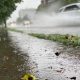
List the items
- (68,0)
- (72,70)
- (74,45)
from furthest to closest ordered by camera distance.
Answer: (68,0), (74,45), (72,70)

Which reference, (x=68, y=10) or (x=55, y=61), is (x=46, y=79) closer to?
(x=55, y=61)

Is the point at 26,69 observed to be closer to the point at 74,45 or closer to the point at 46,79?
the point at 46,79

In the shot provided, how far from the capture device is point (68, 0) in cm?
5491

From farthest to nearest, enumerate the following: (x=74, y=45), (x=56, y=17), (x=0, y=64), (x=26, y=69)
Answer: (x=56, y=17) < (x=74, y=45) < (x=0, y=64) < (x=26, y=69)

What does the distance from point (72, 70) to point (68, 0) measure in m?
49.6

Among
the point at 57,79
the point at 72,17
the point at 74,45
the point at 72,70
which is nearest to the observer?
the point at 57,79

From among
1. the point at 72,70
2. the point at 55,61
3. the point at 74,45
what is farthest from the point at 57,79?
the point at 74,45

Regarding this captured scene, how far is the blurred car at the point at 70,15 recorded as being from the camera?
24.4 metres

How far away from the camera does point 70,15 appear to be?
2500 centimetres

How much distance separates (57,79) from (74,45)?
4.79 metres

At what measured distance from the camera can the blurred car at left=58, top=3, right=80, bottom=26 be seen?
2436cm

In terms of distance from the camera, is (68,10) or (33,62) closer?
(33,62)

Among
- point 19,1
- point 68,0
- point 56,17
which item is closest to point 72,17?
point 56,17

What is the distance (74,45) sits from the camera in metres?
9.98
